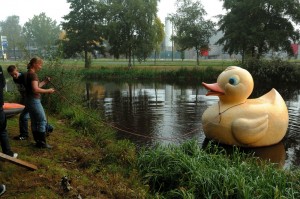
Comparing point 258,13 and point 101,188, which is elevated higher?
point 258,13

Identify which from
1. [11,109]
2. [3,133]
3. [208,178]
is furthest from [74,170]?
[11,109]

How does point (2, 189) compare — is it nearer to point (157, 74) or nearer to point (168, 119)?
point (168, 119)

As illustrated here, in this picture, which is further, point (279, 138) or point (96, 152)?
point (279, 138)

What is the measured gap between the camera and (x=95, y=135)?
821 cm

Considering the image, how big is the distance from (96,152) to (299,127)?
301 inches

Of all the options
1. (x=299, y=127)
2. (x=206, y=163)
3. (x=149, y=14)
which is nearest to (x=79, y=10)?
(x=149, y=14)

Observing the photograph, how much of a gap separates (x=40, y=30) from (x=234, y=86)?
59800mm

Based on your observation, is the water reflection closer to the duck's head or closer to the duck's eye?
the duck's head

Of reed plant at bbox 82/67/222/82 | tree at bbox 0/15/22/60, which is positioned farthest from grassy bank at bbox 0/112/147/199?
tree at bbox 0/15/22/60

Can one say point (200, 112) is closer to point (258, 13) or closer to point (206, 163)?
point (206, 163)

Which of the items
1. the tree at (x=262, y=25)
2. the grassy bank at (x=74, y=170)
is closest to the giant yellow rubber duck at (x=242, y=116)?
the grassy bank at (x=74, y=170)

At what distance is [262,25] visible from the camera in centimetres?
3006

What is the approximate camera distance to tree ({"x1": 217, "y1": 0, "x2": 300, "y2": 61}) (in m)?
28.8

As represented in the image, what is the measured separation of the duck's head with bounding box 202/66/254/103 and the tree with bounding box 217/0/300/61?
21.5 m
